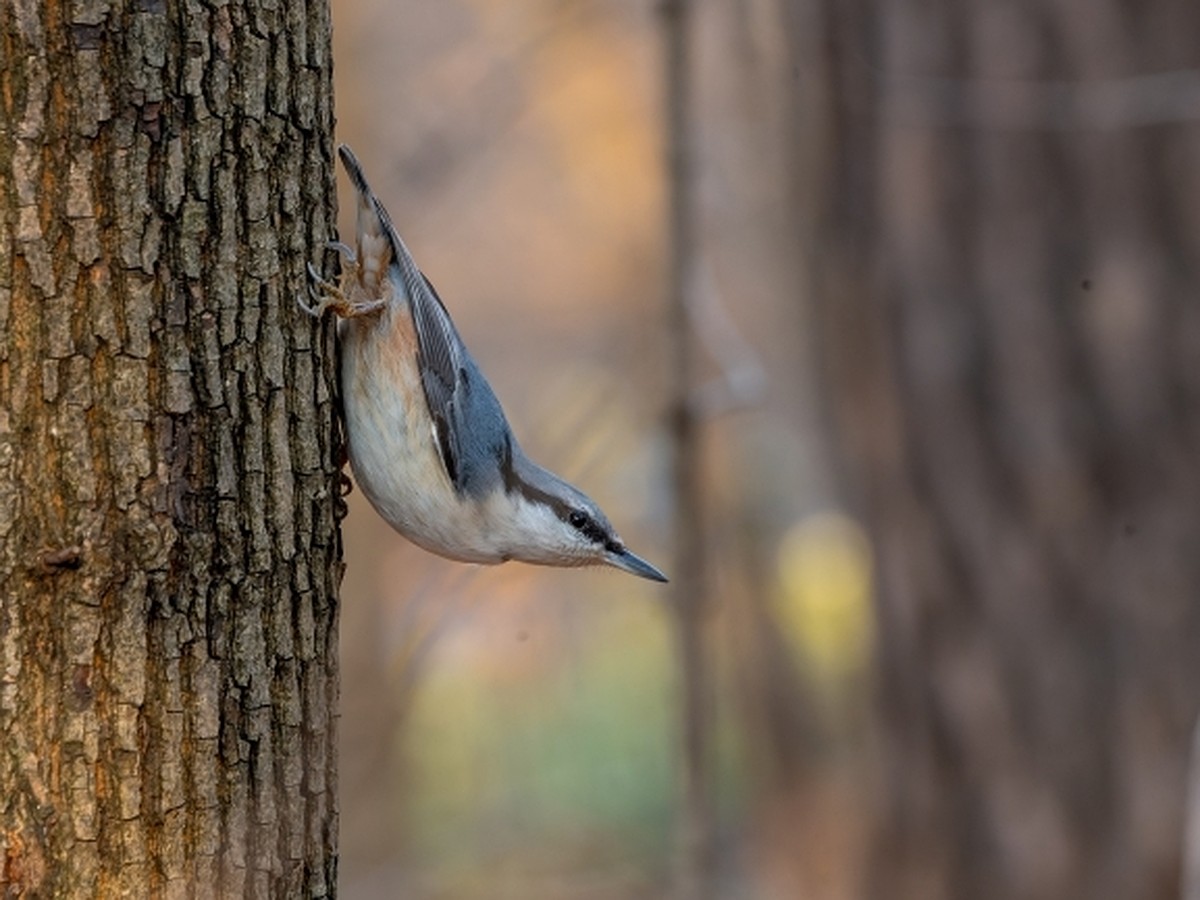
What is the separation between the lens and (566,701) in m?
10.8

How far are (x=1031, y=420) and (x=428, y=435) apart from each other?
2.18 meters

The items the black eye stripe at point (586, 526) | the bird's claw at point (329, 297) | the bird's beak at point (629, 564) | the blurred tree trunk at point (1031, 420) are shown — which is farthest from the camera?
the blurred tree trunk at point (1031, 420)

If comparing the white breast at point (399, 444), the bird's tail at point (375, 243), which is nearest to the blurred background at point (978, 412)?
the white breast at point (399, 444)

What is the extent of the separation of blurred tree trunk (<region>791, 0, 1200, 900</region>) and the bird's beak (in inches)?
47.4

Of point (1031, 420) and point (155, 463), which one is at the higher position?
point (1031, 420)

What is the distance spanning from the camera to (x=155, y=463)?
2.22 m

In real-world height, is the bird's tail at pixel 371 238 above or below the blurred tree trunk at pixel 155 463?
above

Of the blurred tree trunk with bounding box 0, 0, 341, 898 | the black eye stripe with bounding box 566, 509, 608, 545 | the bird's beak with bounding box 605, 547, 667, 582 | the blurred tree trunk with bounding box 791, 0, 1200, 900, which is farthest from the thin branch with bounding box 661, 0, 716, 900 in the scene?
the blurred tree trunk with bounding box 0, 0, 341, 898

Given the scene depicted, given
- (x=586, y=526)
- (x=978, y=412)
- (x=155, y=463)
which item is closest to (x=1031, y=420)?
(x=978, y=412)

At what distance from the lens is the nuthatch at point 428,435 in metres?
3.20

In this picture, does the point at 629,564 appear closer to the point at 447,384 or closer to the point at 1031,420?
the point at 447,384

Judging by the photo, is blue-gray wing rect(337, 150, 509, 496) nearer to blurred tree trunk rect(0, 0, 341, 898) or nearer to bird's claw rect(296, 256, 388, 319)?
bird's claw rect(296, 256, 388, 319)

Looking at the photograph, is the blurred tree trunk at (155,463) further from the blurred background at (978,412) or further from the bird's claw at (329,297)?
the blurred background at (978,412)

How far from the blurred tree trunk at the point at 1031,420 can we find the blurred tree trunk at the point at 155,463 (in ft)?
9.43
